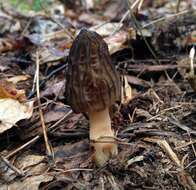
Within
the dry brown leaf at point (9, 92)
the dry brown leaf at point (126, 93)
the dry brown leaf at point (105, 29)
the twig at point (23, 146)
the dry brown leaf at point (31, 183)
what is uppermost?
the dry brown leaf at point (105, 29)

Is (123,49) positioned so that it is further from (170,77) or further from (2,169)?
(2,169)

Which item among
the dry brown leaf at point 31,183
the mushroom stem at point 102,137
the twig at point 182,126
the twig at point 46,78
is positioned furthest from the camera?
the twig at point 46,78

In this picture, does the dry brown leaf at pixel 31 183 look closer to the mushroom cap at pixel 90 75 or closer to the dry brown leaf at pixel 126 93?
the mushroom cap at pixel 90 75

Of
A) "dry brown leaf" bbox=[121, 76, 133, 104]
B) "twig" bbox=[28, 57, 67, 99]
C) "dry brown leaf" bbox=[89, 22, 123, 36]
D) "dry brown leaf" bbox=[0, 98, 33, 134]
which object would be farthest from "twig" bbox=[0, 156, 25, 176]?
"dry brown leaf" bbox=[89, 22, 123, 36]

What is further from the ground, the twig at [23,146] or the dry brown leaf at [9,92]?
the dry brown leaf at [9,92]

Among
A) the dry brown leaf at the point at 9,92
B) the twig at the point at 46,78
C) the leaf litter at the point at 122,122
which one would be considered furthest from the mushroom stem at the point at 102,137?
the twig at the point at 46,78

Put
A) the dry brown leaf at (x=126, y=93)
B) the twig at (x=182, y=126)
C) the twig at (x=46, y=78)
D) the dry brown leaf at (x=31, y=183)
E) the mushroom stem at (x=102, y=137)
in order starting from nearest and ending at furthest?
1. the dry brown leaf at (x=31, y=183)
2. the mushroom stem at (x=102, y=137)
3. the twig at (x=182, y=126)
4. the dry brown leaf at (x=126, y=93)
5. the twig at (x=46, y=78)

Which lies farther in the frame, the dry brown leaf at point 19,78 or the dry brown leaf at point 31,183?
the dry brown leaf at point 19,78
